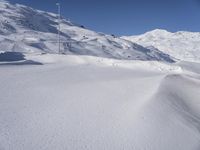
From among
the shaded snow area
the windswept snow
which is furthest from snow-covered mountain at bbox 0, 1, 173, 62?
the shaded snow area

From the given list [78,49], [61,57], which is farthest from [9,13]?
[61,57]

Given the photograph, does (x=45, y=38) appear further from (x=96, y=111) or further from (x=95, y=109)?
(x=96, y=111)

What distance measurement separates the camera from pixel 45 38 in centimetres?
10738

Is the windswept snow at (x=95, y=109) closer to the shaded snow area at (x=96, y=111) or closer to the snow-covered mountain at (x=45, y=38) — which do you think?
the shaded snow area at (x=96, y=111)

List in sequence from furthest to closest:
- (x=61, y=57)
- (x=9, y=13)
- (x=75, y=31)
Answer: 1. (x=75, y=31)
2. (x=9, y=13)
3. (x=61, y=57)

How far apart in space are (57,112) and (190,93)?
5.44 metres

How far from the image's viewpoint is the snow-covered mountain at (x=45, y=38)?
91.7 m

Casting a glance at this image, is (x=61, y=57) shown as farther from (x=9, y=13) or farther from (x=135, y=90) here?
(x=9, y=13)

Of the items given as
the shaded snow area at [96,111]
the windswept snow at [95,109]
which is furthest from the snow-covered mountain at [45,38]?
the shaded snow area at [96,111]

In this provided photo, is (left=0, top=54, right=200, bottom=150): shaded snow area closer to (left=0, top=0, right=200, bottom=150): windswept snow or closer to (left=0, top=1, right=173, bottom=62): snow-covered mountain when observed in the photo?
(left=0, top=0, right=200, bottom=150): windswept snow

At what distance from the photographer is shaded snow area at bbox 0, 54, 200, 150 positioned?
5.71 metres

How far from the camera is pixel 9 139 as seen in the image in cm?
532

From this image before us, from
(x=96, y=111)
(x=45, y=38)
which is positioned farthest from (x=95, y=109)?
(x=45, y=38)

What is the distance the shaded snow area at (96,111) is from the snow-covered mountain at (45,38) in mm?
69580
